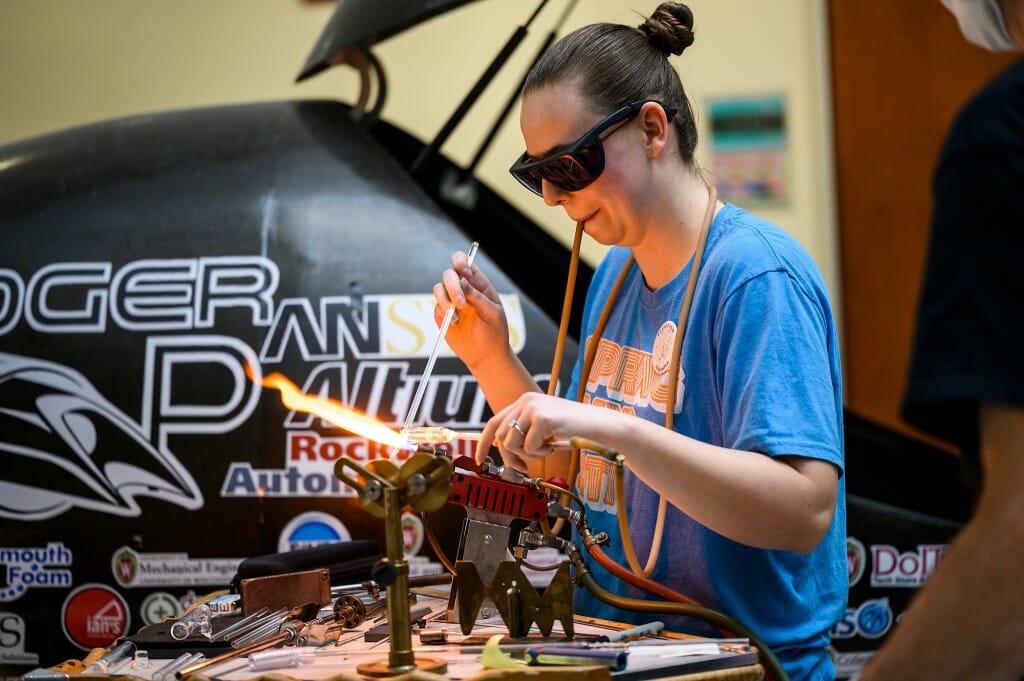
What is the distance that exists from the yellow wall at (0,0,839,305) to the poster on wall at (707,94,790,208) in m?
0.05

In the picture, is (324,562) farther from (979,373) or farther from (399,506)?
(979,373)

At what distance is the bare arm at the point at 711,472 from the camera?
131 cm

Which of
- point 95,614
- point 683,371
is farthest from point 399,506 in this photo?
point 95,614

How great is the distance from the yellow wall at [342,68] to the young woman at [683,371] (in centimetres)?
267

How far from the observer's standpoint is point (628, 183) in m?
1.56

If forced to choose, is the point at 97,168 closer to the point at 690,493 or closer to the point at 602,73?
the point at 602,73

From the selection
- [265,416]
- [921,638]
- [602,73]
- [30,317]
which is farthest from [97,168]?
[921,638]

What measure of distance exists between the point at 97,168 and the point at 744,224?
4.92ft

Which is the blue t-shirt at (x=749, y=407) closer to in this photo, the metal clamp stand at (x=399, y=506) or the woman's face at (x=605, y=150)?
the woman's face at (x=605, y=150)

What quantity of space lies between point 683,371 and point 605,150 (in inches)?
12.7

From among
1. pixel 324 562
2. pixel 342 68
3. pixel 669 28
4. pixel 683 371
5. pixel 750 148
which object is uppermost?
pixel 342 68

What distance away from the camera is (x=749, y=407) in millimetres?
1362

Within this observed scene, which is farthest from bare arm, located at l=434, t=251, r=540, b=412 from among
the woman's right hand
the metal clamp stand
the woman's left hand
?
the metal clamp stand

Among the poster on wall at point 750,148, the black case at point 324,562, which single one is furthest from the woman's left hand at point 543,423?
the poster on wall at point 750,148
